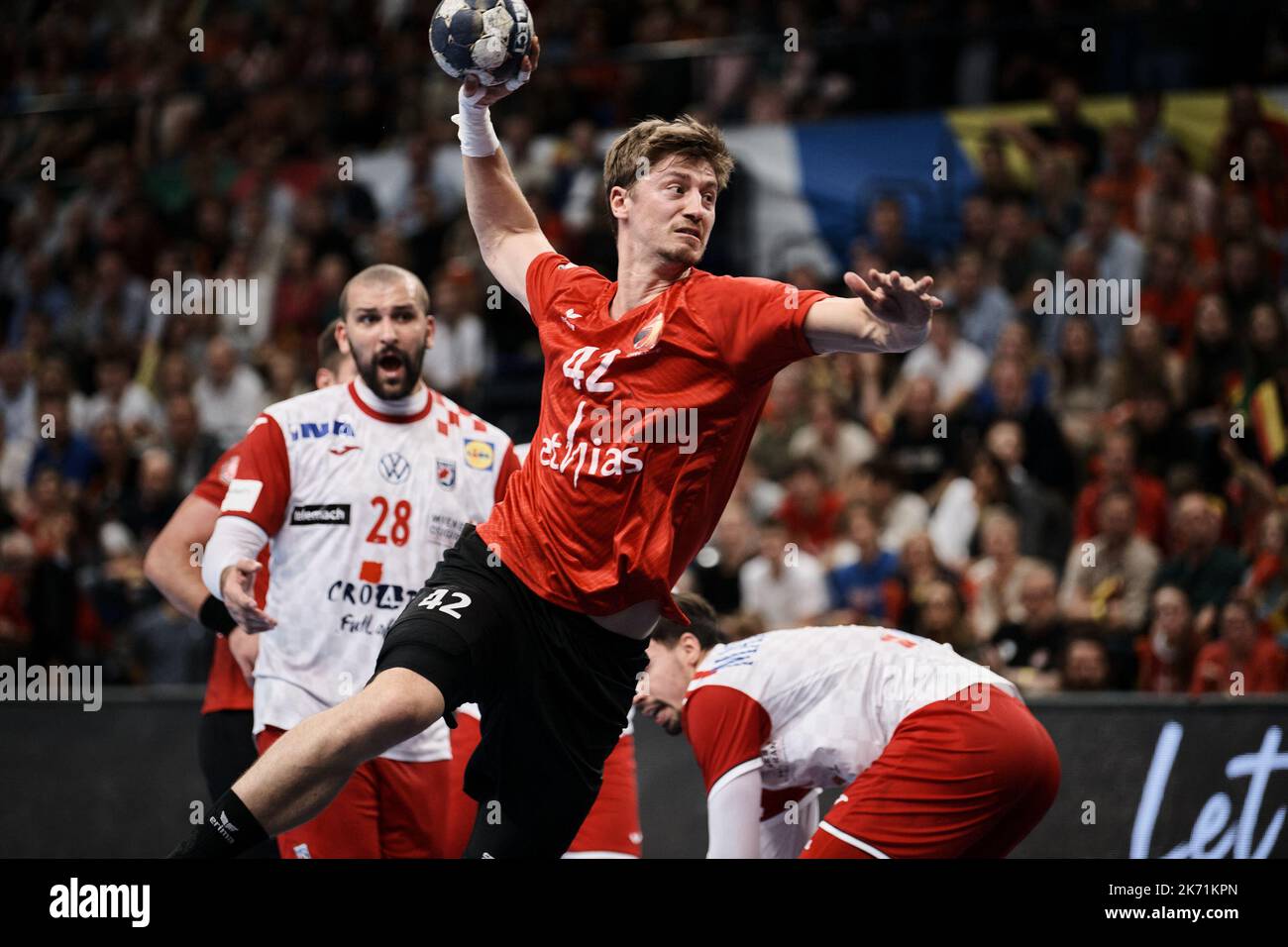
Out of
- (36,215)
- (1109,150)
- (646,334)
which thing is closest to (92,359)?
(36,215)

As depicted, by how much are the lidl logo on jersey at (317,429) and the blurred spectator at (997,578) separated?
178 inches

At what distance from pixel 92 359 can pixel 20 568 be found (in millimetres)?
3307

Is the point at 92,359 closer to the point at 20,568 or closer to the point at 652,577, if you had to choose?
the point at 20,568

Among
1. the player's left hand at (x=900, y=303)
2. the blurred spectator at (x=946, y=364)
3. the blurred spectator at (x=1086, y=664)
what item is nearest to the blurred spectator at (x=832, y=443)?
the blurred spectator at (x=946, y=364)

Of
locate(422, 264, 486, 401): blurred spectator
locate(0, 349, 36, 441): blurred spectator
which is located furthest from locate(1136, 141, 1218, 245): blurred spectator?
locate(0, 349, 36, 441): blurred spectator

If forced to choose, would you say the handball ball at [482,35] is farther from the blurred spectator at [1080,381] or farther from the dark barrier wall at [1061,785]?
the blurred spectator at [1080,381]

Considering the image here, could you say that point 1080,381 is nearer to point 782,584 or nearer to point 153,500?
point 782,584

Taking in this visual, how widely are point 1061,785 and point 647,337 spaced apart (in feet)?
14.1

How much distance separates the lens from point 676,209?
16.1 ft

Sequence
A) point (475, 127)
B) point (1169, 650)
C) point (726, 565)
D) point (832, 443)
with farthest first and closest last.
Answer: point (832, 443) < point (726, 565) < point (1169, 650) < point (475, 127)

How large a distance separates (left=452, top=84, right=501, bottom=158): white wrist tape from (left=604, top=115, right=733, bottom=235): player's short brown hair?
445 millimetres

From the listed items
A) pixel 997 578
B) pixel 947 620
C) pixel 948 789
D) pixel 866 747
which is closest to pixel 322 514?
pixel 866 747

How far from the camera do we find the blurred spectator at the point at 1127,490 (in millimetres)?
9930
